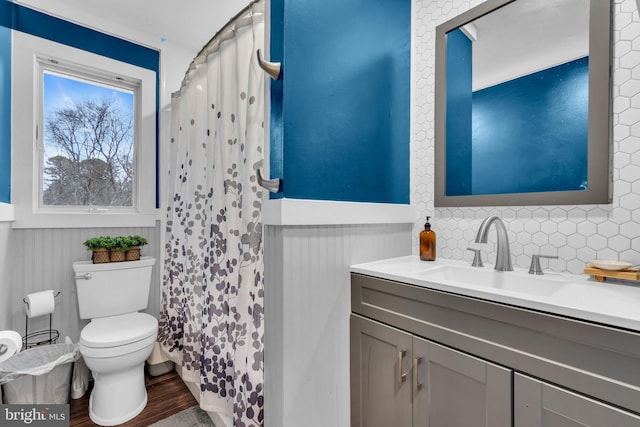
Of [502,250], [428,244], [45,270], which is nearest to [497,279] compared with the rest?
[502,250]

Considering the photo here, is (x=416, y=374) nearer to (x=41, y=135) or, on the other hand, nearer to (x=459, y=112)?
(x=459, y=112)

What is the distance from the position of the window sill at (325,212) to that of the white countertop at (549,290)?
207 mm

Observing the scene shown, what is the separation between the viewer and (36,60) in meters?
1.87

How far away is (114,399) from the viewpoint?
1582mm

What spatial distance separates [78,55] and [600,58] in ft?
9.44

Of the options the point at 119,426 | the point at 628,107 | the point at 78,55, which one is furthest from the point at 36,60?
the point at 628,107

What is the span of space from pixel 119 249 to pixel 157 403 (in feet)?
3.33

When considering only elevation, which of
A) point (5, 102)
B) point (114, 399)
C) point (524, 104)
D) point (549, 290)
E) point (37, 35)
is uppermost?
point (37, 35)

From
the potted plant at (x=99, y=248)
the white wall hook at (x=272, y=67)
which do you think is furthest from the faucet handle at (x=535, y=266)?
the potted plant at (x=99, y=248)

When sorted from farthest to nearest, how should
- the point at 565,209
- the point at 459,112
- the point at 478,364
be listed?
the point at 459,112, the point at 565,209, the point at 478,364

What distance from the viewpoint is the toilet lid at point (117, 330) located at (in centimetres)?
151

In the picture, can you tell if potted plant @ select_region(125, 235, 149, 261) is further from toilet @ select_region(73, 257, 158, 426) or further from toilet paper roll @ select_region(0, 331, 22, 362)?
toilet paper roll @ select_region(0, 331, 22, 362)

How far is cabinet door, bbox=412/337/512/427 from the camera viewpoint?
2.55 ft

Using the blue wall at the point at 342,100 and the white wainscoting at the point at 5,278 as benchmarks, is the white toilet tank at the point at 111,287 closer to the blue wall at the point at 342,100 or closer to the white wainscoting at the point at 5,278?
the white wainscoting at the point at 5,278
